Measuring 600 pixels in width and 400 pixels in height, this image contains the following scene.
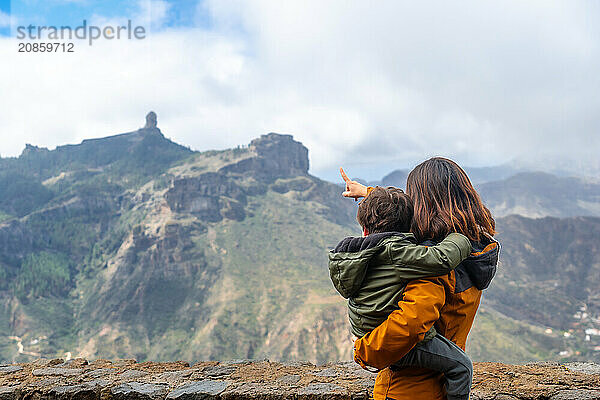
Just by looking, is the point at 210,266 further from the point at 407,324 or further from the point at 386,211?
the point at 407,324

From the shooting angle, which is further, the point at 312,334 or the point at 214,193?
the point at 214,193

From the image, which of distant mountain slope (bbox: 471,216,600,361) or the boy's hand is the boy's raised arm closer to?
the boy's hand

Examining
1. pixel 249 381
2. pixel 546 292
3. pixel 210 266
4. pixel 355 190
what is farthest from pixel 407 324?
pixel 546 292

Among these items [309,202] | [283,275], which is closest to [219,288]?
[283,275]

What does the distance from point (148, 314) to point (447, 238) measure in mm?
106234

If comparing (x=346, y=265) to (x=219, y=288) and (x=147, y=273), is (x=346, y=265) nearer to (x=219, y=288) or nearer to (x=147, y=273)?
(x=219, y=288)

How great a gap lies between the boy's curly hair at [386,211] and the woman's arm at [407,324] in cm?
42

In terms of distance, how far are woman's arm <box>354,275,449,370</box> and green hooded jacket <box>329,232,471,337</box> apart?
78mm

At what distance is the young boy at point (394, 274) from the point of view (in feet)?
7.89

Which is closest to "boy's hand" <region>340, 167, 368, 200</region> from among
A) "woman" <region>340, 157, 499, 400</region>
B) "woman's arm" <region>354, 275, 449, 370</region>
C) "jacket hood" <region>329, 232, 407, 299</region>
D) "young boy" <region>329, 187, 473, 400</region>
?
"woman" <region>340, 157, 499, 400</region>

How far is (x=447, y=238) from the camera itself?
254 centimetres

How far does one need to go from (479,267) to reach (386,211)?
2.20ft

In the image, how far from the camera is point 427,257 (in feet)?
7.76

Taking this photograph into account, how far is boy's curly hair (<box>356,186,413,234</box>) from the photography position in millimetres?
2699
